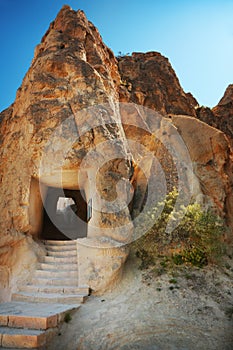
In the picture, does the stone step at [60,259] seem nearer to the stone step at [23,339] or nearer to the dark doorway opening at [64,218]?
the dark doorway opening at [64,218]

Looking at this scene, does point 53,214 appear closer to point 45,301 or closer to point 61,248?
point 61,248

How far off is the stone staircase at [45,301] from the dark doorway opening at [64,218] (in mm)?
2612

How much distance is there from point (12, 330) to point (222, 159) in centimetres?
1081

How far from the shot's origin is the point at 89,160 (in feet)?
25.7

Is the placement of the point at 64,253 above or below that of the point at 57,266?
above

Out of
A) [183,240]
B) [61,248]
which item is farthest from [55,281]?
[183,240]

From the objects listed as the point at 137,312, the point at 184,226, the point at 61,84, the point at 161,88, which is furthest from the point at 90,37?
the point at 137,312

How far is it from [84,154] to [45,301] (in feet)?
14.2

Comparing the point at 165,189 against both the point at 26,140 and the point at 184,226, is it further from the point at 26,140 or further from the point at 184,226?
the point at 26,140

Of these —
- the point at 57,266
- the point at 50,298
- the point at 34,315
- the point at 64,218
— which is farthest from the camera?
the point at 64,218

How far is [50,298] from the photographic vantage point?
5.63 m

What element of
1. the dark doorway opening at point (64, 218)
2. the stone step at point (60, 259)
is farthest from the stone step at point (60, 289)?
the dark doorway opening at point (64, 218)

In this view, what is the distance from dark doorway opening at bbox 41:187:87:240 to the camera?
10.9 meters

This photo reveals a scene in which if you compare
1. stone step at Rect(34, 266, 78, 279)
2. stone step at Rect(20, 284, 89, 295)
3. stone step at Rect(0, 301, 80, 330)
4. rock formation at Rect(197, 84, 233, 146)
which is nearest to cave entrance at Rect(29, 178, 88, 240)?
stone step at Rect(34, 266, 78, 279)
